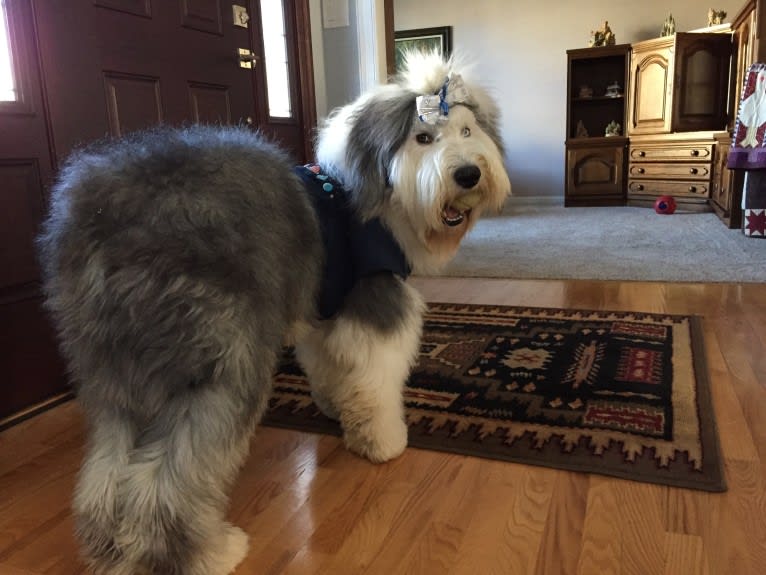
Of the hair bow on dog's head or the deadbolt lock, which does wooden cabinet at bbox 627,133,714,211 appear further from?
the hair bow on dog's head

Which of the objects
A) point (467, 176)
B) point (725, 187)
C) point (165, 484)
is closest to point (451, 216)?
point (467, 176)

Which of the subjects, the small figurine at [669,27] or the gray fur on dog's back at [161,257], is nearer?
the gray fur on dog's back at [161,257]

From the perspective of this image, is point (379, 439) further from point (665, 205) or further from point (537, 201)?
point (537, 201)

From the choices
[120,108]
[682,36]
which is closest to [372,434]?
[120,108]

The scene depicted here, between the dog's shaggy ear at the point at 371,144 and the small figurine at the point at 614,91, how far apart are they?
5.82 meters

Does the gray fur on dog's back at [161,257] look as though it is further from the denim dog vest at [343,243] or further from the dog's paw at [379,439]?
the dog's paw at [379,439]

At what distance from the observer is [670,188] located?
6.08 m

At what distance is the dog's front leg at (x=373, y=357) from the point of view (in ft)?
4.70

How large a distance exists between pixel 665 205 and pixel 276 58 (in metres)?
4.01

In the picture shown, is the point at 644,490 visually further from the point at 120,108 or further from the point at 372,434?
the point at 120,108

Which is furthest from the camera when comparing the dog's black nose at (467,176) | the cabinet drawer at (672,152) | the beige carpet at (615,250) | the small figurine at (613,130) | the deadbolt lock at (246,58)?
the small figurine at (613,130)

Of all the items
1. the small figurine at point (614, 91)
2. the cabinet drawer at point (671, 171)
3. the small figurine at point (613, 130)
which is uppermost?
the small figurine at point (614, 91)

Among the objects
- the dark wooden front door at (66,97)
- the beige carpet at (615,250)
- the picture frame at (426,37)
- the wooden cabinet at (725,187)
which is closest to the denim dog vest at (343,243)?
the dark wooden front door at (66,97)

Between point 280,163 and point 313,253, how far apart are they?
19 cm
